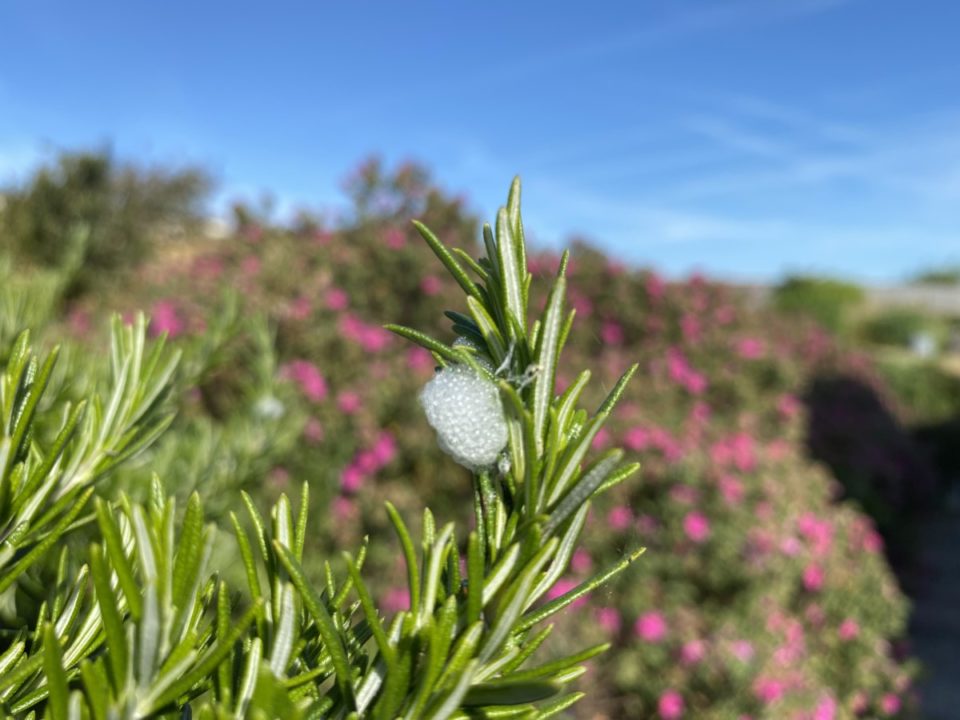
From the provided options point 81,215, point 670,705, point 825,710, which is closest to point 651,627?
point 670,705

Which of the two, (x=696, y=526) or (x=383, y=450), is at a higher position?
(x=383, y=450)

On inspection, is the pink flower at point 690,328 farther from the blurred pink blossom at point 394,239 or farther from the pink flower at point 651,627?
the pink flower at point 651,627

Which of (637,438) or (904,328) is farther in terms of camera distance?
(904,328)

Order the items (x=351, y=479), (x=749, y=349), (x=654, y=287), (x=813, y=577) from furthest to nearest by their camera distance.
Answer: (x=654, y=287) < (x=749, y=349) < (x=813, y=577) < (x=351, y=479)

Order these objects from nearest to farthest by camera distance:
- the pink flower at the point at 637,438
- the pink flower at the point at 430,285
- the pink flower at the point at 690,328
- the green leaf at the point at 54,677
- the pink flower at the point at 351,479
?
the green leaf at the point at 54,677
the pink flower at the point at 351,479
the pink flower at the point at 637,438
the pink flower at the point at 430,285
the pink flower at the point at 690,328

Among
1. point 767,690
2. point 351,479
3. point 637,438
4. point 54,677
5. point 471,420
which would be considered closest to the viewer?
point 54,677

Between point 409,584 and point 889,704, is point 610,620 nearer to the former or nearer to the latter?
point 889,704

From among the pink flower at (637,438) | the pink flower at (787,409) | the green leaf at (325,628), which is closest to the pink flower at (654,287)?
the pink flower at (787,409)

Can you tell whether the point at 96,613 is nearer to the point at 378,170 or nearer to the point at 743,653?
the point at 743,653
